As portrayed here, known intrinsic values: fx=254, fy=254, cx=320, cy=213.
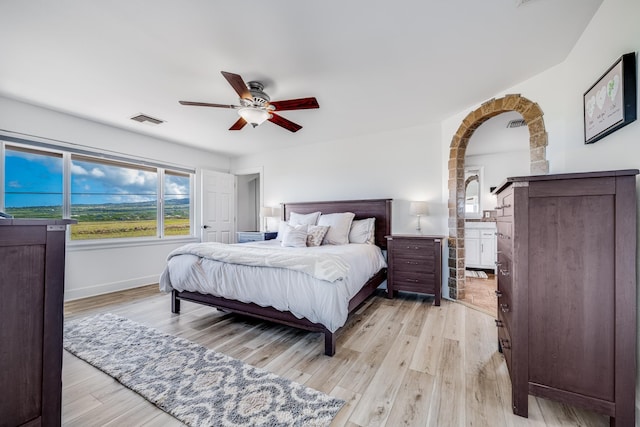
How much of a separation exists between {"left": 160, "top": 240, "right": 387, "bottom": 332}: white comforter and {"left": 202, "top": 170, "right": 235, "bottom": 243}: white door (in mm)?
2347

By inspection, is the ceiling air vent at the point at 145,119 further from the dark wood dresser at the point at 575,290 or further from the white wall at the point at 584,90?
the white wall at the point at 584,90

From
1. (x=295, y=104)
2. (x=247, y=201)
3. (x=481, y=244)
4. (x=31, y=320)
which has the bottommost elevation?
(x=481, y=244)

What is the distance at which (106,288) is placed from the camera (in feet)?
12.5

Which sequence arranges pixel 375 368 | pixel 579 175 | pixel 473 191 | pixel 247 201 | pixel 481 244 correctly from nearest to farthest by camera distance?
pixel 579 175
pixel 375 368
pixel 481 244
pixel 473 191
pixel 247 201

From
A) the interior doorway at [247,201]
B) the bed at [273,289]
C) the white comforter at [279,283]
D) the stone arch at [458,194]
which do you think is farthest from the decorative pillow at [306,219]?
the stone arch at [458,194]

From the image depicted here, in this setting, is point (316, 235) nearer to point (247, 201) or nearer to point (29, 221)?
point (29, 221)

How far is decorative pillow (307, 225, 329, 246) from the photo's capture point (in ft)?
11.6

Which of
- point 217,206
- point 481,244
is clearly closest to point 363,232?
point 481,244

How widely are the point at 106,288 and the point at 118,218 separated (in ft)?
3.62

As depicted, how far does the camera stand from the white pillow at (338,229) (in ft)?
12.0

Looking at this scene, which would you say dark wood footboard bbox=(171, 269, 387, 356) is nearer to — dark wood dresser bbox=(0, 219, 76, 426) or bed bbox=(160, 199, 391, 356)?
bed bbox=(160, 199, 391, 356)

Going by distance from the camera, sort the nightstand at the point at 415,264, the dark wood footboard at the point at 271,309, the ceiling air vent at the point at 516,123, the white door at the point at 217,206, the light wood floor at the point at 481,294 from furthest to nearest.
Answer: the white door at the point at 217,206 < the ceiling air vent at the point at 516,123 < the nightstand at the point at 415,264 < the light wood floor at the point at 481,294 < the dark wood footboard at the point at 271,309

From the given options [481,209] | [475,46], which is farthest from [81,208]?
[481,209]

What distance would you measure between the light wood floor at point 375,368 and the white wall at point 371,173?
155 cm
